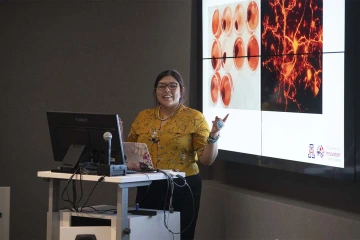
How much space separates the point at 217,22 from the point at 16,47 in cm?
195

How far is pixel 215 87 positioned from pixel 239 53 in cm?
42

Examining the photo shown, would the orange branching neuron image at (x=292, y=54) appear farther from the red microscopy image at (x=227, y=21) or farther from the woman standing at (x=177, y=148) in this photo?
the woman standing at (x=177, y=148)

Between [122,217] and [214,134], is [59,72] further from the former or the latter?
[122,217]

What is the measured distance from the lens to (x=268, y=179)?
16.9ft

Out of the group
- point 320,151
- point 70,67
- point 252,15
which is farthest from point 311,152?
point 70,67

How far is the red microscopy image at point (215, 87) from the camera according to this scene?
17.8 feet

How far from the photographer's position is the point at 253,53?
16.5 feet

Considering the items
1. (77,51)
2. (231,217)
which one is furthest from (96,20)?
(231,217)

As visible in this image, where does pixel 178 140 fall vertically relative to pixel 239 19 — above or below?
below

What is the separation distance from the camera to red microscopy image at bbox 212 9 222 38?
543 cm

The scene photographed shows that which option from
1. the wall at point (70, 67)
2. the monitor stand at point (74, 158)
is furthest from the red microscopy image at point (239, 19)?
the monitor stand at point (74, 158)

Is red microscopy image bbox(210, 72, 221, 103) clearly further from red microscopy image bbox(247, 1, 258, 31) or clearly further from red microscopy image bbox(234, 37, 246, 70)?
red microscopy image bbox(247, 1, 258, 31)

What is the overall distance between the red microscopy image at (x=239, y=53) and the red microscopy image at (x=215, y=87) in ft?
0.88

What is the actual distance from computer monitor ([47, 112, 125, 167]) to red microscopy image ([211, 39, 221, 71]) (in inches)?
62.6
